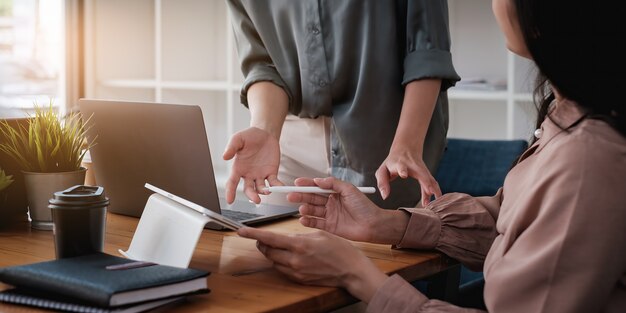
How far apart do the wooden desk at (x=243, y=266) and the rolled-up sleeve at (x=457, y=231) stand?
0.02 metres

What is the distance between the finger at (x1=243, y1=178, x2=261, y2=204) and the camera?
168cm

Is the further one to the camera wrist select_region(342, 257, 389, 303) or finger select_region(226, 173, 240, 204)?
finger select_region(226, 173, 240, 204)

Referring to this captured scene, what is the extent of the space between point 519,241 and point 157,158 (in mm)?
824

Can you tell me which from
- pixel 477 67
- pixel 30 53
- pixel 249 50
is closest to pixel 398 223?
pixel 249 50

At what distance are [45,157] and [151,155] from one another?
0.20m

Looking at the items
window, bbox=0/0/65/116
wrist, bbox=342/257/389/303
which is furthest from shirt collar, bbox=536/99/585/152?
window, bbox=0/0/65/116

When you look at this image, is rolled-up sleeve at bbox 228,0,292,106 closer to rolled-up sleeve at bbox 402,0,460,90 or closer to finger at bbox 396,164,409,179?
rolled-up sleeve at bbox 402,0,460,90

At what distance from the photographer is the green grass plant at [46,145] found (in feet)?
5.36

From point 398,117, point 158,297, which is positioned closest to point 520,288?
point 158,297

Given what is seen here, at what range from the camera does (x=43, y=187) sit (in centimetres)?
165

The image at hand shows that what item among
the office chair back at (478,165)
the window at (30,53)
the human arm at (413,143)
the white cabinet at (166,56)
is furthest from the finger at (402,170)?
the window at (30,53)

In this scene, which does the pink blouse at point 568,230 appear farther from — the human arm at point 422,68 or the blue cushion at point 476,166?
the blue cushion at point 476,166

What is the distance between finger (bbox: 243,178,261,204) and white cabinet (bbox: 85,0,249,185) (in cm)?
251

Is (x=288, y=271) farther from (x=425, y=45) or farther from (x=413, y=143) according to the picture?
(x=425, y=45)
